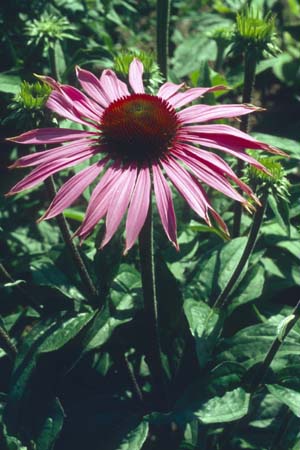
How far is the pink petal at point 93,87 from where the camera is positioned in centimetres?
140

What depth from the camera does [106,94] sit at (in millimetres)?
1412

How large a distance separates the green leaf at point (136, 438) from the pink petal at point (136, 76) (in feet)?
2.60

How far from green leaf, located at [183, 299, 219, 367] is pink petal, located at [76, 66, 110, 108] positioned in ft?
1.73

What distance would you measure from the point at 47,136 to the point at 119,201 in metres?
0.24

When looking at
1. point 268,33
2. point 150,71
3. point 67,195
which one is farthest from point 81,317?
point 268,33

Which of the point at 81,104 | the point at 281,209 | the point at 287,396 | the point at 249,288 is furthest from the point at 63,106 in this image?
the point at 287,396

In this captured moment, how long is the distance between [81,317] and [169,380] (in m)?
0.34

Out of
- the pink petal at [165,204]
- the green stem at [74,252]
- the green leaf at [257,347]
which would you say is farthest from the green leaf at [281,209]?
the green stem at [74,252]

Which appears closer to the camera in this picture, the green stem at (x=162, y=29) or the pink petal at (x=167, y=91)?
the pink petal at (x=167, y=91)

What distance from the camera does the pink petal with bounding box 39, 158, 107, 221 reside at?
113cm

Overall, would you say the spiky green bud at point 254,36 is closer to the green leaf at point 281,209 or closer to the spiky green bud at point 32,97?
the green leaf at point 281,209

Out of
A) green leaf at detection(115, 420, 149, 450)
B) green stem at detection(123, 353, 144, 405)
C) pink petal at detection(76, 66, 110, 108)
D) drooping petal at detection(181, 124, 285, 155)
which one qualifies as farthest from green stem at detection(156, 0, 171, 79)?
green leaf at detection(115, 420, 149, 450)

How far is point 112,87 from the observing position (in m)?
1.44

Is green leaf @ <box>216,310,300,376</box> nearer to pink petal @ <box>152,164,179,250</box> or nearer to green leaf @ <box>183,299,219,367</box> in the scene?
green leaf @ <box>183,299,219,367</box>
